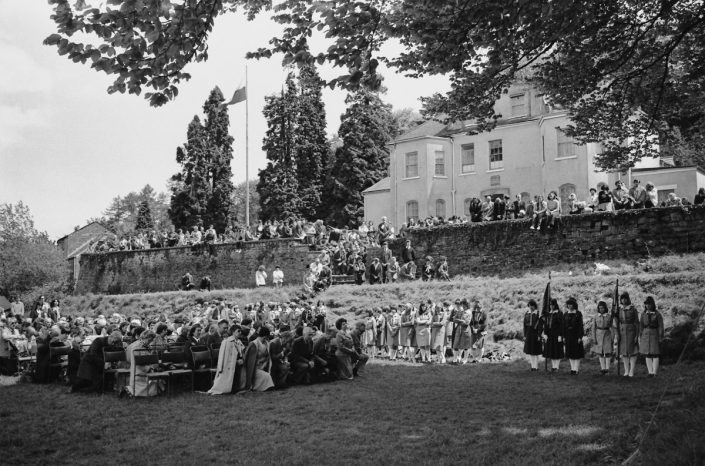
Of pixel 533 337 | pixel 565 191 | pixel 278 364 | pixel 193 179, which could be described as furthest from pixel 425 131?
pixel 278 364

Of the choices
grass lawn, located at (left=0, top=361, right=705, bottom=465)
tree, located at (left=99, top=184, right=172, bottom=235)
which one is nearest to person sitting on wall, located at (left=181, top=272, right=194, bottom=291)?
grass lawn, located at (left=0, top=361, right=705, bottom=465)

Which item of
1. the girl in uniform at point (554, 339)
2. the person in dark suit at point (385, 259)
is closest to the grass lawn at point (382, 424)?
the girl in uniform at point (554, 339)

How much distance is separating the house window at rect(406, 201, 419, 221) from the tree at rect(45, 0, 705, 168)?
3078cm

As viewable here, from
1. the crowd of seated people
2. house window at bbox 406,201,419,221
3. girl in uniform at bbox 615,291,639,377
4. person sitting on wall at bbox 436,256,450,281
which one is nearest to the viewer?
the crowd of seated people

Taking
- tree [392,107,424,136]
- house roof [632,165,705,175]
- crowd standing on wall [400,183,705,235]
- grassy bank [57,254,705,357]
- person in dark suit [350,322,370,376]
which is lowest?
person in dark suit [350,322,370,376]

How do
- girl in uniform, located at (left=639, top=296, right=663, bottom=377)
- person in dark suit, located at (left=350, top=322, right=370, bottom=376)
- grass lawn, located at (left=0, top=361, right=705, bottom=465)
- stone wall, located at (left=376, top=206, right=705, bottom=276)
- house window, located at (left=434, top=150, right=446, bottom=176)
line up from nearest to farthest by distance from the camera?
grass lawn, located at (left=0, top=361, right=705, bottom=465), girl in uniform, located at (left=639, top=296, right=663, bottom=377), person in dark suit, located at (left=350, top=322, right=370, bottom=376), stone wall, located at (left=376, top=206, right=705, bottom=276), house window, located at (left=434, top=150, right=446, bottom=176)

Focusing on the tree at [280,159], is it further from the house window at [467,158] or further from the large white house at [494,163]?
the house window at [467,158]

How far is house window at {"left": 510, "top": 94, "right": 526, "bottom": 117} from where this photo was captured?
43531mm

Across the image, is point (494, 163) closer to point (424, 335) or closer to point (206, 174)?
point (424, 335)

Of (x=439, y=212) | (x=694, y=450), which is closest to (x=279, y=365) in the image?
(x=694, y=450)

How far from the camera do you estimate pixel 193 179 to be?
63094 millimetres

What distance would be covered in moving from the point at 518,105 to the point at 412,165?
8.11 m

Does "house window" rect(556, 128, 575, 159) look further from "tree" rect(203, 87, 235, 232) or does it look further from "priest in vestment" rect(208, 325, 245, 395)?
"tree" rect(203, 87, 235, 232)

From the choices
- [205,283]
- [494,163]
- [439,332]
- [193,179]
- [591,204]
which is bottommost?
[439,332]
